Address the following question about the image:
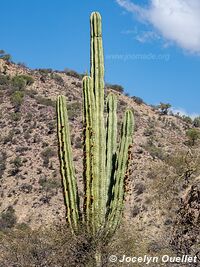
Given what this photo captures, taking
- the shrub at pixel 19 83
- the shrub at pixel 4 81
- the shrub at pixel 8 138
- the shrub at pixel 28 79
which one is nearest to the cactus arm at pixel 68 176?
the shrub at pixel 8 138

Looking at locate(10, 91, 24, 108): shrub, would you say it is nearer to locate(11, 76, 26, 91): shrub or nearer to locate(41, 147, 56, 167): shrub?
locate(11, 76, 26, 91): shrub

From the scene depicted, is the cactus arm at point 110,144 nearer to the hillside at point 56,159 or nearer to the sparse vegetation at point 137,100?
the hillside at point 56,159

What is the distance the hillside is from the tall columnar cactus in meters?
2.96

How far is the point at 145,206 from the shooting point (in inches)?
1009

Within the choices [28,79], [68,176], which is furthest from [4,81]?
[68,176]

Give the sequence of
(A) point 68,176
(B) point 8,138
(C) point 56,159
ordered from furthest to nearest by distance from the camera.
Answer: (B) point 8,138
(C) point 56,159
(A) point 68,176

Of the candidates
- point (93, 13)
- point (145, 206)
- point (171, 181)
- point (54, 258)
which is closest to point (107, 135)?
point (93, 13)

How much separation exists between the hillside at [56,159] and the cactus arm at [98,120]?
327cm

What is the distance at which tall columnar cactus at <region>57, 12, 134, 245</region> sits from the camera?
12344 mm

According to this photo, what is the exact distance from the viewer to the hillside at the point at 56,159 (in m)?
19.6

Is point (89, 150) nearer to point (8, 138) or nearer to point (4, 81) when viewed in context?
point (8, 138)

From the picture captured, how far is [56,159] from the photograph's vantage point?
3131 centimetres

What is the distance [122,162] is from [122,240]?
103 inches

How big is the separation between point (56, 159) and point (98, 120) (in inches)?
747
